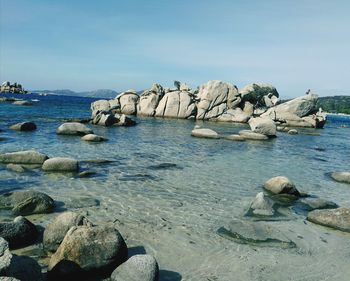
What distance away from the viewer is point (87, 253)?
7883 millimetres

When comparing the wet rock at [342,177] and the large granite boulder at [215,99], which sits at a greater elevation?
the large granite boulder at [215,99]

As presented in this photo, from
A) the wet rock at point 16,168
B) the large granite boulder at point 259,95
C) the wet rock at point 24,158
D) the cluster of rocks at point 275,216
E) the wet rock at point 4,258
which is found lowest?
the cluster of rocks at point 275,216

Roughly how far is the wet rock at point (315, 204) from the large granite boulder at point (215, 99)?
159ft

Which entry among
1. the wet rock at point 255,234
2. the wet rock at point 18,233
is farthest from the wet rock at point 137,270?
the wet rock at point 255,234

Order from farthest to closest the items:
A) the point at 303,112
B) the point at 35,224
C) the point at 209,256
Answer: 1. the point at 303,112
2. the point at 35,224
3. the point at 209,256

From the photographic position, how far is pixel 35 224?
1045cm

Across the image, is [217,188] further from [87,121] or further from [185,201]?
[87,121]

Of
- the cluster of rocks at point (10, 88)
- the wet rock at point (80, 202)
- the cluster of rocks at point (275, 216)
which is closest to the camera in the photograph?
the cluster of rocks at point (275, 216)

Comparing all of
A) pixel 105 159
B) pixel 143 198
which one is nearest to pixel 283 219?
pixel 143 198

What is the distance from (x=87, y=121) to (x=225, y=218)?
1442 inches

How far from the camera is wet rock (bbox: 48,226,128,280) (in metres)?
7.69

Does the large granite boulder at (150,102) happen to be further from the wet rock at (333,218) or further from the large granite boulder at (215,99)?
the wet rock at (333,218)

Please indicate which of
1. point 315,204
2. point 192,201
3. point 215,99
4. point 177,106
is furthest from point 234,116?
point 192,201

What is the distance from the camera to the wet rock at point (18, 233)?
8.84 metres
